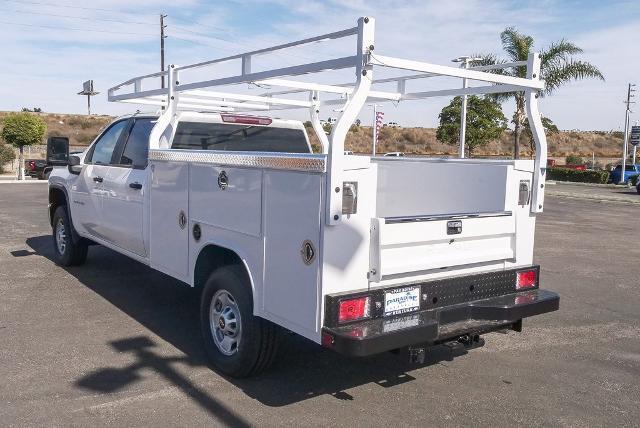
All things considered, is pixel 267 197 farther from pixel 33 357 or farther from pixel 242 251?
pixel 33 357

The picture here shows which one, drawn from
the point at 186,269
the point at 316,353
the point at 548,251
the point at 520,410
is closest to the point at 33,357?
the point at 186,269

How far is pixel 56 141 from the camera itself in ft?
23.8

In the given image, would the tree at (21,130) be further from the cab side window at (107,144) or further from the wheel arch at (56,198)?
the cab side window at (107,144)

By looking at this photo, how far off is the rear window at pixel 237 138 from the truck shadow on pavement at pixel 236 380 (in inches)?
66.7

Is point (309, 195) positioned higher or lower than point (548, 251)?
higher

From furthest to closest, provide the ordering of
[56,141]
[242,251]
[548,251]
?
[548,251], [56,141], [242,251]

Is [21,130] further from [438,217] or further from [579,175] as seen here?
[579,175]

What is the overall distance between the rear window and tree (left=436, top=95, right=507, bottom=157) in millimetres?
21478

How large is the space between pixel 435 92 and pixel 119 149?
132 inches

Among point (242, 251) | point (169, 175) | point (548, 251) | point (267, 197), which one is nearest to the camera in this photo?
point (267, 197)

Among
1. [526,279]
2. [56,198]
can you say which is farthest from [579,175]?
[526,279]

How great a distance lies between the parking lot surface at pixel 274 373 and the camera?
407 centimetres

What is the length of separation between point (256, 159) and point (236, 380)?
162 centimetres

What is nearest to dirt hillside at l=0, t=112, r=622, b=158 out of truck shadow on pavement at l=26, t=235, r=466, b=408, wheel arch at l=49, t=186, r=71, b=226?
wheel arch at l=49, t=186, r=71, b=226
